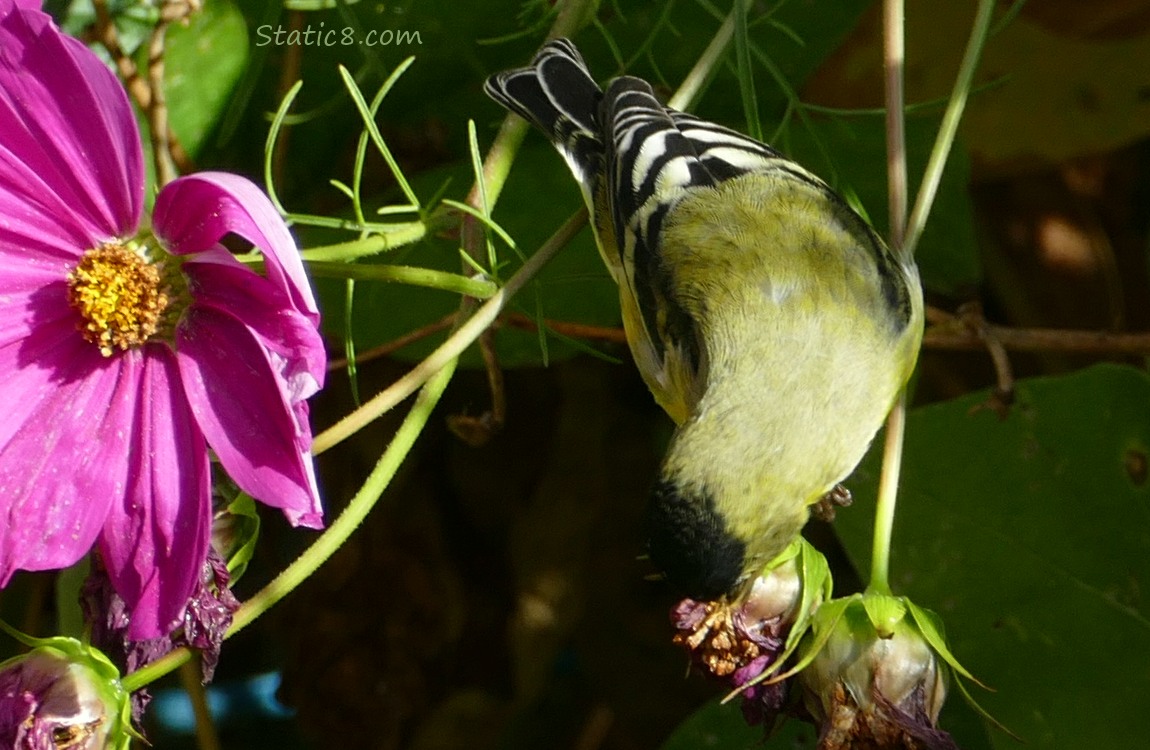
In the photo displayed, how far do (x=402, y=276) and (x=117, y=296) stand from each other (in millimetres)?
133

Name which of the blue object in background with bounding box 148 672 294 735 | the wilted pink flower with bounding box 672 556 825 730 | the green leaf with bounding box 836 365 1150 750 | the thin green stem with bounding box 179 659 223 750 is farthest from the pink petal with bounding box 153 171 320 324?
the blue object in background with bounding box 148 672 294 735

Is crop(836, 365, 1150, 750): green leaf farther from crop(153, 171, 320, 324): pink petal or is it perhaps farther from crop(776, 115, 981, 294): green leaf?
crop(153, 171, 320, 324): pink petal

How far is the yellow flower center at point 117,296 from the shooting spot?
2.20 ft

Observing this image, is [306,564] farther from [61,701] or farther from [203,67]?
[203,67]

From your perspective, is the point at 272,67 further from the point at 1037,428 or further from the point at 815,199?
the point at 1037,428

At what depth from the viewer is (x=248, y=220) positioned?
0.57 metres

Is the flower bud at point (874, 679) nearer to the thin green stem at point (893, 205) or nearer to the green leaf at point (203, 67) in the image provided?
the thin green stem at point (893, 205)

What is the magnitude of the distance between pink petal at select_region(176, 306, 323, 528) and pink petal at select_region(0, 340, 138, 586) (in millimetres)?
40

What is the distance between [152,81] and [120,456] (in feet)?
1.12

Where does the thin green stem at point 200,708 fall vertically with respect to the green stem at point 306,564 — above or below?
below

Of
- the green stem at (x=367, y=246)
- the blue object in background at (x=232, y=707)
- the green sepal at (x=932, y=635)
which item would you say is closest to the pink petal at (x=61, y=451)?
the green stem at (x=367, y=246)

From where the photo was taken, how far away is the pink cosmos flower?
60cm

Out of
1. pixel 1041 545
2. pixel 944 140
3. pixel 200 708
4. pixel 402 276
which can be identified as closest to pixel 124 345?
pixel 402 276

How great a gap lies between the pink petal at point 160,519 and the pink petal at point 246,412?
1 cm
